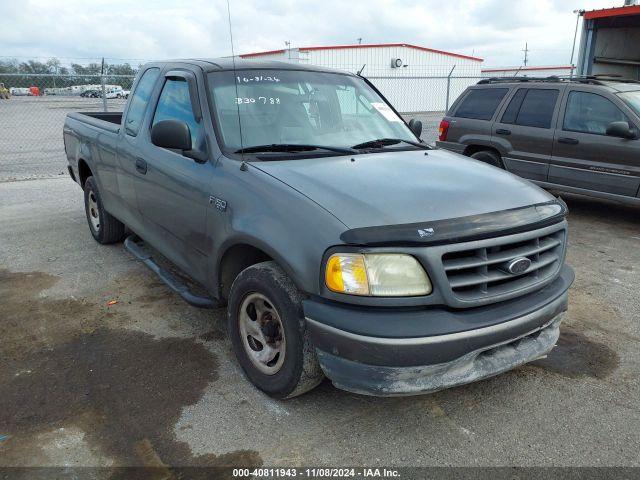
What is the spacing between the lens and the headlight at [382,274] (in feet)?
7.93

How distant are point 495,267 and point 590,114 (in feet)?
17.7

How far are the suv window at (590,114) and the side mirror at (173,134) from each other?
570 cm

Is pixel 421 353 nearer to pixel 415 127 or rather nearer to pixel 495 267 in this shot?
pixel 495 267

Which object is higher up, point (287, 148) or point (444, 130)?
point (287, 148)

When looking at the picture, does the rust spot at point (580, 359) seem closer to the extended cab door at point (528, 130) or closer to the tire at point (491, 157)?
the extended cab door at point (528, 130)

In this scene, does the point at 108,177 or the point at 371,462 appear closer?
the point at 371,462

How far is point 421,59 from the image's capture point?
36.1m

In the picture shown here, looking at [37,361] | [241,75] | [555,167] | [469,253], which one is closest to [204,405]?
[37,361]

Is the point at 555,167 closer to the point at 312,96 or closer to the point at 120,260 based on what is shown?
the point at 312,96

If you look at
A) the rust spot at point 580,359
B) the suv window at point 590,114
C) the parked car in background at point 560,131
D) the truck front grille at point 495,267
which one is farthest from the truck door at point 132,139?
the suv window at point 590,114

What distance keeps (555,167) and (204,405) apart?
19.9ft

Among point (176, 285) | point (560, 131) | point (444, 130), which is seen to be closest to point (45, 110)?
point (444, 130)

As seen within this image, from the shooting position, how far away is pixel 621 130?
254 inches

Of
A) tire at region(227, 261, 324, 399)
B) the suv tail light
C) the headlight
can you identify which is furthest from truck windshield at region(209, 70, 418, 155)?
the suv tail light
